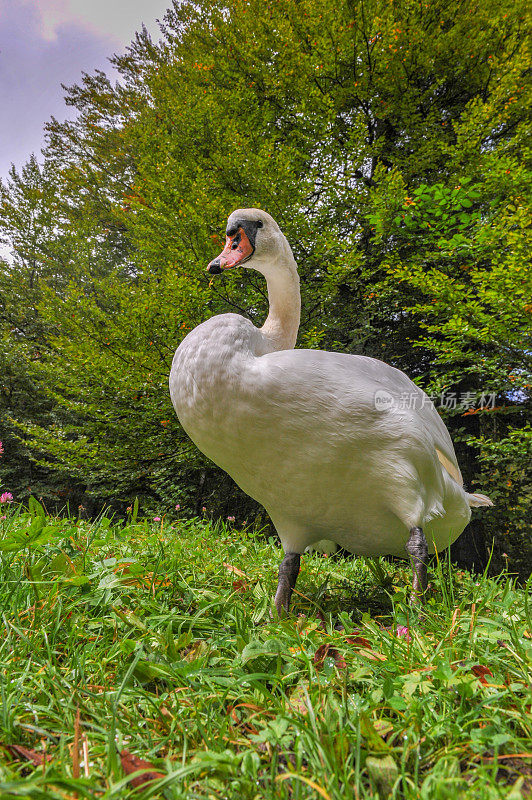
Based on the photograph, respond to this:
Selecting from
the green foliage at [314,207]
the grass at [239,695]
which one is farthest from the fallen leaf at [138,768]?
the green foliage at [314,207]

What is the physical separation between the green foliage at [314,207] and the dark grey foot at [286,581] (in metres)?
3.32

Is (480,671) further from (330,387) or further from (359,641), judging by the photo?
(330,387)

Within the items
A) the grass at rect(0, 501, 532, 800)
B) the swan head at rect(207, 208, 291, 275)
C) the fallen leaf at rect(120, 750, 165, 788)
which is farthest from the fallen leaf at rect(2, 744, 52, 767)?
the swan head at rect(207, 208, 291, 275)

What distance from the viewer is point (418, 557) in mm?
1918

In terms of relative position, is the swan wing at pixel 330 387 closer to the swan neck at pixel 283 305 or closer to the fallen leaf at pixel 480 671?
the swan neck at pixel 283 305

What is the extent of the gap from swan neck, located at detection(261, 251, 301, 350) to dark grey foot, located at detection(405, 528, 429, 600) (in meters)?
1.17

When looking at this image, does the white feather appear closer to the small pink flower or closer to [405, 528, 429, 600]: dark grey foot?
[405, 528, 429, 600]: dark grey foot

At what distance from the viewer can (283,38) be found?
22.2 ft

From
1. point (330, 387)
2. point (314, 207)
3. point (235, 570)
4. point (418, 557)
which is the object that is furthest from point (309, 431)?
point (314, 207)

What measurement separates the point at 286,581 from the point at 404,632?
0.73 m

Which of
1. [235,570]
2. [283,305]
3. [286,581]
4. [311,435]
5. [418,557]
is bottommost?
[235,570]

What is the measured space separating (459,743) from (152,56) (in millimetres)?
13545

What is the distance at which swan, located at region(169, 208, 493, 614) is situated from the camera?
70.4 inches

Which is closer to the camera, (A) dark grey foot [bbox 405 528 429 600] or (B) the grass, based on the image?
(B) the grass
